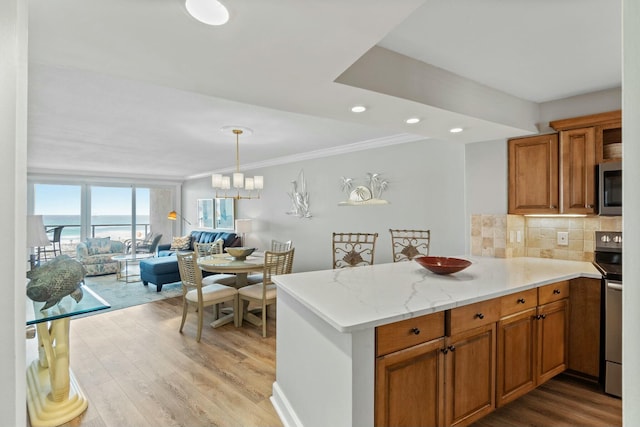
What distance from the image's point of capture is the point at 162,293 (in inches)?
221

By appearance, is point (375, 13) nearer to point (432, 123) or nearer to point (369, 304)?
point (369, 304)

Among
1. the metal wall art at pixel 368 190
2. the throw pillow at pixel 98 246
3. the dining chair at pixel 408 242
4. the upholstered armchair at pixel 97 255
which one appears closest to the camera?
the metal wall art at pixel 368 190

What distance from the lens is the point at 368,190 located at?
375 centimetres

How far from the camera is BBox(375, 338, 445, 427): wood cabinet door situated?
149 centimetres

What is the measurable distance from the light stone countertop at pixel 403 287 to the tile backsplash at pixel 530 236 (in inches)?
7.0

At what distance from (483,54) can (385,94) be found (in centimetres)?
71

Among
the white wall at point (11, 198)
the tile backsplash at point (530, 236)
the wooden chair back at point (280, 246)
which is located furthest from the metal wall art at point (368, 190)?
the white wall at point (11, 198)

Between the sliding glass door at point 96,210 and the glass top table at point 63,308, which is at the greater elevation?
the sliding glass door at point 96,210

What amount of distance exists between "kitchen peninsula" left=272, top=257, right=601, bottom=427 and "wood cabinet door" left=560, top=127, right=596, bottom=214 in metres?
0.54

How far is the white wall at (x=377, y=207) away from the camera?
3.89m

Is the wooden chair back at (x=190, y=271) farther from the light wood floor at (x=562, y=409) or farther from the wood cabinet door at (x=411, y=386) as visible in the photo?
the light wood floor at (x=562, y=409)

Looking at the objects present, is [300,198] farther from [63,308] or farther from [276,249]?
[63,308]

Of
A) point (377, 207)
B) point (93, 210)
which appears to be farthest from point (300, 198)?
point (93, 210)

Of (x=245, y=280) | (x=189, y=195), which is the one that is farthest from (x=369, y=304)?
(x=189, y=195)
